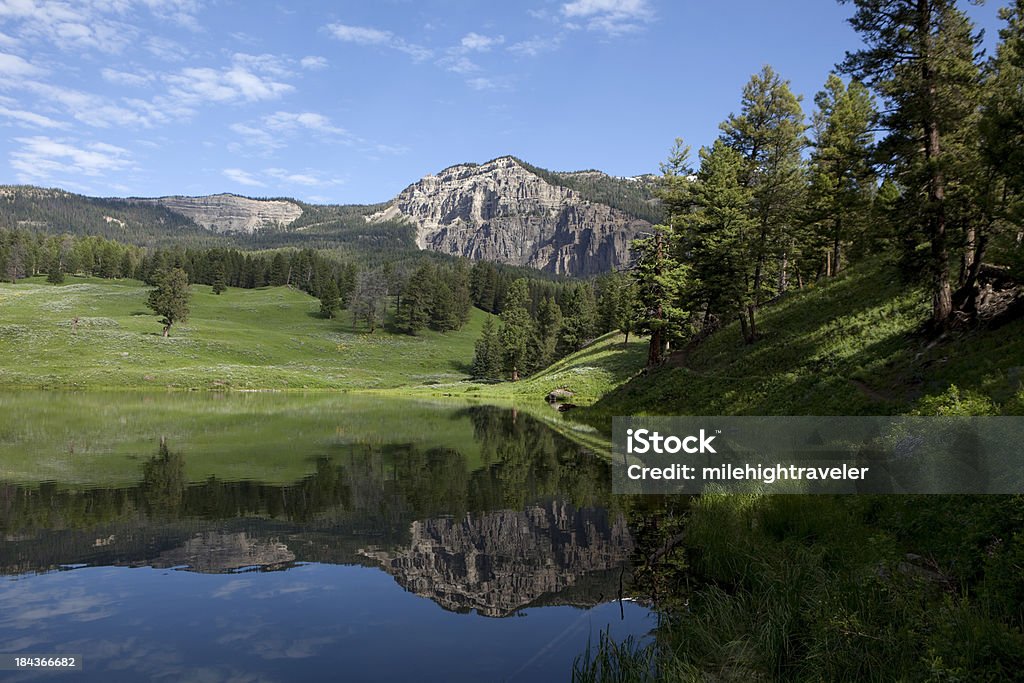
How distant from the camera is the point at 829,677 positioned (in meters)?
7.45

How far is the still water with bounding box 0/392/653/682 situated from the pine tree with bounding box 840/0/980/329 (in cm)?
1608

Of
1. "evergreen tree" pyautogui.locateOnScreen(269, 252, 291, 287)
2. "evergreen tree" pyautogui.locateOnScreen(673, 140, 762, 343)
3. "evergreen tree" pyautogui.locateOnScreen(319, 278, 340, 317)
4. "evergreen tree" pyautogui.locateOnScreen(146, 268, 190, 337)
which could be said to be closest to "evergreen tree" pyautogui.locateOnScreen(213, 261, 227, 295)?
"evergreen tree" pyautogui.locateOnScreen(269, 252, 291, 287)

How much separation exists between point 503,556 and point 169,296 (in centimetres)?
10830

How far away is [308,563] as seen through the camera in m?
14.2

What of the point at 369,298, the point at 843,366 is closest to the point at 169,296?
the point at 369,298

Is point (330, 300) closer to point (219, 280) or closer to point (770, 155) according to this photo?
point (219, 280)

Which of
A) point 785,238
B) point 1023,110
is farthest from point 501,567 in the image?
point 785,238

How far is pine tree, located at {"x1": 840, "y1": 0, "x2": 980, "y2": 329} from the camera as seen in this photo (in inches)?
911

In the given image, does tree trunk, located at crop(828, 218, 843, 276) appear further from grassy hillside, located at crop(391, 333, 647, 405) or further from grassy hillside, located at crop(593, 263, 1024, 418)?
grassy hillside, located at crop(391, 333, 647, 405)

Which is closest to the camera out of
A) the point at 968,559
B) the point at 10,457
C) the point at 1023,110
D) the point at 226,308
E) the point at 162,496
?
the point at 968,559

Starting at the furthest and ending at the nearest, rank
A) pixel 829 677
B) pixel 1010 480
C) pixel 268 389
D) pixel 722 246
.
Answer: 1. pixel 268 389
2. pixel 722 246
3. pixel 1010 480
4. pixel 829 677

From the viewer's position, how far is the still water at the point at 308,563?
967 cm

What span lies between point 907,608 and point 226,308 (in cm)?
16224

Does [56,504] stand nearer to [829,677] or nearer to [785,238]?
[829,677]
